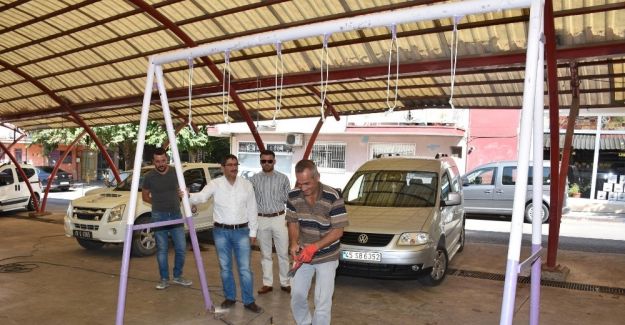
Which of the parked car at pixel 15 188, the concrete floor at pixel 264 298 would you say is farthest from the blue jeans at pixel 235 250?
the parked car at pixel 15 188

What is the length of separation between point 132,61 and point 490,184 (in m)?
10.3

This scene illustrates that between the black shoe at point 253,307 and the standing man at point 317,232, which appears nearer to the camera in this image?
the standing man at point 317,232

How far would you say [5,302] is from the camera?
588 centimetres

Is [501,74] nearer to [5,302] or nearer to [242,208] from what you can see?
[242,208]

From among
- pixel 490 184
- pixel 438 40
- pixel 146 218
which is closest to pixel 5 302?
pixel 146 218

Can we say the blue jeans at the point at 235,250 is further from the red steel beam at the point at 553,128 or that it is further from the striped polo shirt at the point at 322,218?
the red steel beam at the point at 553,128

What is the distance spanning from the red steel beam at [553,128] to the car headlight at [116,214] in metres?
7.00

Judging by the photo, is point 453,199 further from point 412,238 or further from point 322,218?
point 322,218

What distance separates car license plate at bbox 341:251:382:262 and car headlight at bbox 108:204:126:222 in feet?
14.5

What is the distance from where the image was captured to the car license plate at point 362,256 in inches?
242

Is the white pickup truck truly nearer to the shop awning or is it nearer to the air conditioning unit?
the air conditioning unit

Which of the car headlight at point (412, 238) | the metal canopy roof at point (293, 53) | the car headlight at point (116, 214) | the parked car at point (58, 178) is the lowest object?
the parked car at point (58, 178)

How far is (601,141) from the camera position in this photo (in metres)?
20.0

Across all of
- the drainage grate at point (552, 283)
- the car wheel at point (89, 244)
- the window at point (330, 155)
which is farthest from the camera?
the window at point (330, 155)
